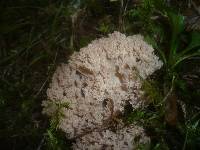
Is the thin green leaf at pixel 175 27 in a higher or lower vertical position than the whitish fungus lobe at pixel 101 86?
higher

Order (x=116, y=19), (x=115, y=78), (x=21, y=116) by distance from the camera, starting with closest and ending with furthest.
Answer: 1. (x=115, y=78)
2. (x=21, y=116)
3. (x=116, y=19)

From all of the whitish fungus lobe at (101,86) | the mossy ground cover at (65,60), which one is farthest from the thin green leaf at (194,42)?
the whitish fungus lobe at (101,86)

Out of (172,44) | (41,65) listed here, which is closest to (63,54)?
(41,65)

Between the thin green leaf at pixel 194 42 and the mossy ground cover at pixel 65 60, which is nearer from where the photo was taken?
the mossy ground cover at pixel 65 60

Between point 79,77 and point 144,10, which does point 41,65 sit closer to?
point 79,77

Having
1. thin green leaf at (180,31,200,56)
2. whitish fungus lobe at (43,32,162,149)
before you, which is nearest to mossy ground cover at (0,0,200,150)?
thin green leaf at (180,31,200,56)

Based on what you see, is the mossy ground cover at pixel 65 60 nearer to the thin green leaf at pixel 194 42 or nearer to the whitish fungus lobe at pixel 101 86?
the thin green leaf at pixel 194 42
